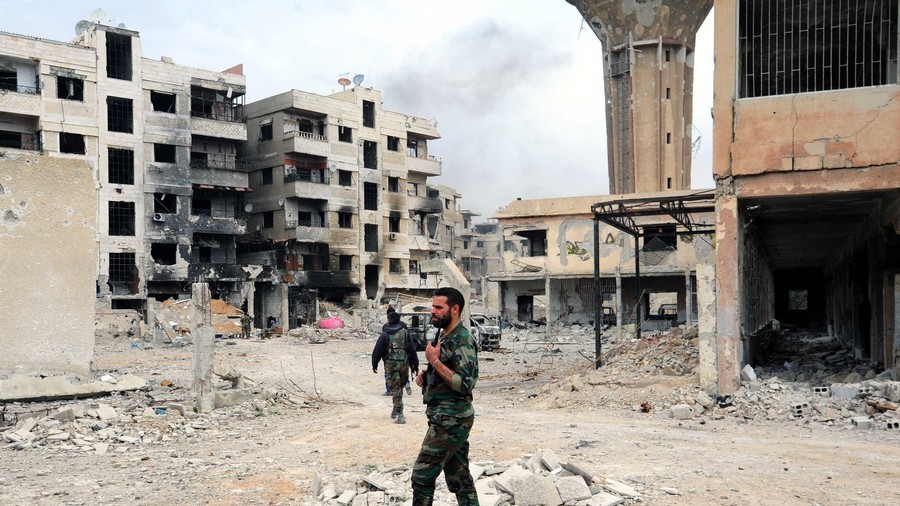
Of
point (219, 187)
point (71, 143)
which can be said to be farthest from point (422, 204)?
point (71, 143)

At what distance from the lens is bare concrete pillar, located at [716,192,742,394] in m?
12.4

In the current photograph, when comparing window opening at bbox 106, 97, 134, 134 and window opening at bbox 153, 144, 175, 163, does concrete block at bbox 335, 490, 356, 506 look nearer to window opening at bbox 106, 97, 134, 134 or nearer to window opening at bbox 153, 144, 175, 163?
window opening at bbox 106, 97, 134, 134

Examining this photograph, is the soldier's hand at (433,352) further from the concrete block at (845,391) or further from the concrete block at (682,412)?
the concrete block at (845,391)

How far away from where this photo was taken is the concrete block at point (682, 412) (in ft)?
38.1

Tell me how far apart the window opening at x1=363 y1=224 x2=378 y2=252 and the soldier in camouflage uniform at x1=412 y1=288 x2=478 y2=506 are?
46.0 meters

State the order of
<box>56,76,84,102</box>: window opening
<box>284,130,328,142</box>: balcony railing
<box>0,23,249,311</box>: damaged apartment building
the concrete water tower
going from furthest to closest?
<box>284,130,328,142</box>: balcony railing < the concrete water tower < <box>56,76,84,102</box>: window opening < <box>0,23,249,311</box>: damaged apartment building

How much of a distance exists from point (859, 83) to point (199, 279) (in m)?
34.3

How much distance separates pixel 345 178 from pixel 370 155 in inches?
107

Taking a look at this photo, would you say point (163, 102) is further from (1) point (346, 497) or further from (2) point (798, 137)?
(1) point (346, 497)

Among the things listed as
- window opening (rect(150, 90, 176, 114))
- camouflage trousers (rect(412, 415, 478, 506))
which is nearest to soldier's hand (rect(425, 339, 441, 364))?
camouflage trousers (rect(412, 415, 478, 506))

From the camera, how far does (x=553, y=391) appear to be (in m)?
14.2

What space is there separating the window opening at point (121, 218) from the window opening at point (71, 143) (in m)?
2.85

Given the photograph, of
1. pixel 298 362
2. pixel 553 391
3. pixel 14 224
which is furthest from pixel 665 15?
pixel 14 224

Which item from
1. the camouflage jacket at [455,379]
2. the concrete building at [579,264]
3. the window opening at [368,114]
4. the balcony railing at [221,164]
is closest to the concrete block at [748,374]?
the camouflage jacket at [455,379]
